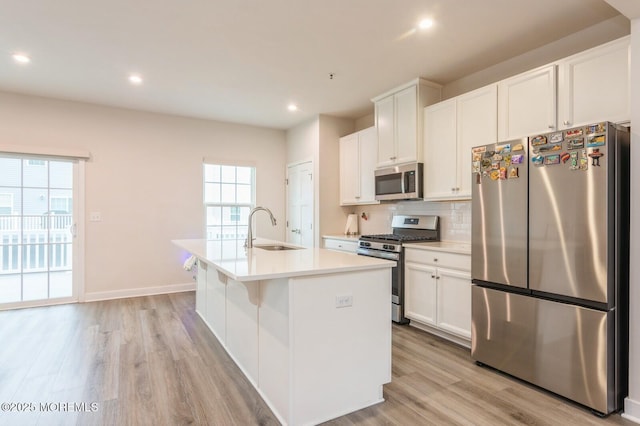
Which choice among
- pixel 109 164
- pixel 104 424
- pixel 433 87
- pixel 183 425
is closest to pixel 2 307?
pixel 109 164

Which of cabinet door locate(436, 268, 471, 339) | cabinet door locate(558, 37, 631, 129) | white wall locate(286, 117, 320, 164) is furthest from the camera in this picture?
white wall locate(286, 117, 320, 164)

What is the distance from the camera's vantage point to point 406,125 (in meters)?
3.79

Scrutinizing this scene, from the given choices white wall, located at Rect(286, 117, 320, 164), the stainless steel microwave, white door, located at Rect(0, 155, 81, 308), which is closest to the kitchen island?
the stainless steel microwave

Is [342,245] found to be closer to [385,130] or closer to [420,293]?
[420,293]

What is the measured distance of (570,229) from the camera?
2.07m

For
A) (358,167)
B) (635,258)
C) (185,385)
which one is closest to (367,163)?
(358,167)

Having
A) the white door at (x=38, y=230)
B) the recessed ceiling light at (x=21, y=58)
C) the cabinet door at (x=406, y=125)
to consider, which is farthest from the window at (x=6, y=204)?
the cabinet door at (x=406, y=125)

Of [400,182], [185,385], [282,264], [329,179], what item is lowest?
[185,385]

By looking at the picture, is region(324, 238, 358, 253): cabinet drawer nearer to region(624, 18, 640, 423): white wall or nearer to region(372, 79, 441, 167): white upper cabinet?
region(372, 79, 441, 167): white upper cabinet

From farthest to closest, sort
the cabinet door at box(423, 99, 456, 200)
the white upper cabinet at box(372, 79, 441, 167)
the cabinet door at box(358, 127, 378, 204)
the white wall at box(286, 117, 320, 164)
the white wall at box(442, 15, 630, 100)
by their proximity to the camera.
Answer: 1. the white wall at box(286, 117, 320, 164)
2. the cabinet door at box(358, 127, 378, 204)
3. the white upper cabinet at box(372, 79, 441, 167)
4. the cabinet door at box(423, 99, 456, 200)
5. the white wall at box(442, 15, 630, 100)

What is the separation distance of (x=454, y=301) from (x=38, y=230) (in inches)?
194

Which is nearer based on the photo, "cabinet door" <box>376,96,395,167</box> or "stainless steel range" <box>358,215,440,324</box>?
"stainless steel range" <box>358,215,440,324</box>

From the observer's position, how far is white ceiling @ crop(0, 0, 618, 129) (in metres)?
2.39

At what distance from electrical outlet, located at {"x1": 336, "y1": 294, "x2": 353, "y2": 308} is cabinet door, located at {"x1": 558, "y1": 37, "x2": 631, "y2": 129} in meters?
2.03
